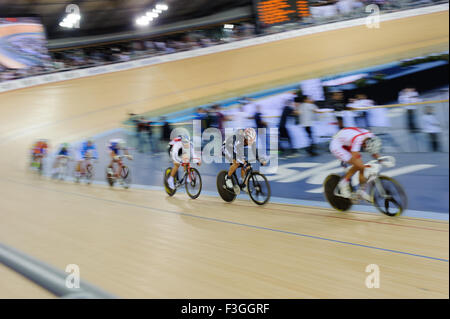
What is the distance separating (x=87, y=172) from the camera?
744 cm

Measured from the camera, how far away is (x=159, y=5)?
1571cm

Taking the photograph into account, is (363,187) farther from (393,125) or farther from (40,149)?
(40,149)

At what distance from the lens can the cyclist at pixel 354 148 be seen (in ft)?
10.9

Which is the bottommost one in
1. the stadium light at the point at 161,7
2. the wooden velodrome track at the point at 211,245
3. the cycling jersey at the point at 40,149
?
the wooden velodrome track at the point at 211,245

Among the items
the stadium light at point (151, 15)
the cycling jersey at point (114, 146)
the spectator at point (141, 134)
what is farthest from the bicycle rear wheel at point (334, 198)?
the stadium light at point (151, 15)

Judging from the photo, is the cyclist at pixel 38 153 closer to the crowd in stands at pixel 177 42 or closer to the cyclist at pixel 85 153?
the cyclist at pixel 85 153

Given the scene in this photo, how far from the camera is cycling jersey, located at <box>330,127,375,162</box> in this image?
337 cm

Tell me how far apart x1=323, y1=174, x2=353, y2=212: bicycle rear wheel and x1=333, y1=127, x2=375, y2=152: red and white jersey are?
0.41 m

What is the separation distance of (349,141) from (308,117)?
2.31 metres

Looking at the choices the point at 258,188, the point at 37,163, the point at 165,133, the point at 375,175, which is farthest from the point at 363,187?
the point at 37,163

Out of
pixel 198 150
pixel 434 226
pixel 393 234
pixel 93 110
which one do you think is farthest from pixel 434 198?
pixel 93 110

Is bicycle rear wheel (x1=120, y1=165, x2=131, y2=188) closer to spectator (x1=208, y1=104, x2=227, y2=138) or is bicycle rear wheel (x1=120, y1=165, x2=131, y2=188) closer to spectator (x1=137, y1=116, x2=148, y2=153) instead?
spectator (x1=208, y1=104, x2=227, y2=138)

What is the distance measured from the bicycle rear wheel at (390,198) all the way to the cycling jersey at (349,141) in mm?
340
